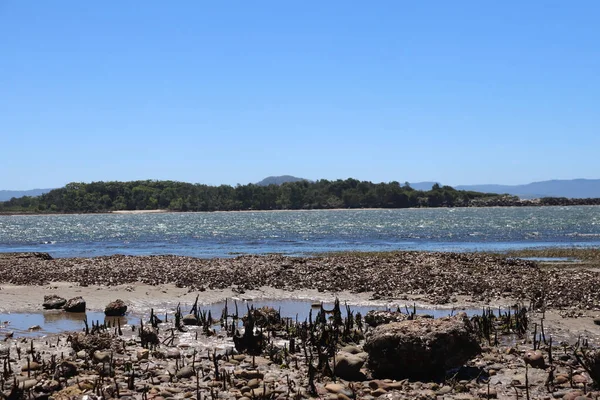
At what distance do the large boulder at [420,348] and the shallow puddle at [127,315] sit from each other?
563 cm

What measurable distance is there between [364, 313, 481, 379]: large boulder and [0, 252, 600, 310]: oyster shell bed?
368 inches

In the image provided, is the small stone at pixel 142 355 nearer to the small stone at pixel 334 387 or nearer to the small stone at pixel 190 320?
the small stone at pixel 190 320

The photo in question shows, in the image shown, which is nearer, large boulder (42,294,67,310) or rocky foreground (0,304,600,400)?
rocky foreground (0,304,600,400)

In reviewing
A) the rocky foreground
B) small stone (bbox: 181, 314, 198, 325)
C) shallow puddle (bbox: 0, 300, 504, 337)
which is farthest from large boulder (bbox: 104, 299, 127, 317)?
the rocky foreground

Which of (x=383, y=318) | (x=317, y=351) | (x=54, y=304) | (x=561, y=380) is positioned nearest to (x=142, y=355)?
(x=317, y=351)

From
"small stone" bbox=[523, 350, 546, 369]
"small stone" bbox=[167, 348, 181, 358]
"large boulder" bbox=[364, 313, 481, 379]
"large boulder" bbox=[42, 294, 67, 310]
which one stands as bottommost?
"large boulder" bbox=[42, 294, 67, 310]

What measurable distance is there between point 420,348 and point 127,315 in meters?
11.6

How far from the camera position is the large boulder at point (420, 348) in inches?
438

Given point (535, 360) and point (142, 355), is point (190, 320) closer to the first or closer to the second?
point (142, 355)

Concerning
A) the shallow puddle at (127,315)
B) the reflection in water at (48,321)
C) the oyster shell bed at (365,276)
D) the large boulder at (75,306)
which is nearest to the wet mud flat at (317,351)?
the shallow puddle at (127,315)

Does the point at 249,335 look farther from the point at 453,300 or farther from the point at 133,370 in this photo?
the point at 453,300

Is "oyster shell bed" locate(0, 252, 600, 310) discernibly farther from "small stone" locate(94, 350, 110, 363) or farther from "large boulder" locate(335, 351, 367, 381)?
"small stone" locate(94, 350, 110, 363)

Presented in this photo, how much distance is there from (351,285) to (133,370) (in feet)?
49.9

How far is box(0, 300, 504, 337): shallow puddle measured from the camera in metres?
17.1
